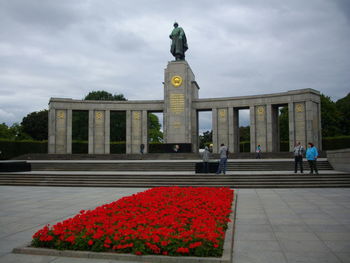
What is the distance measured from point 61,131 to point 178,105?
14952 millimetres

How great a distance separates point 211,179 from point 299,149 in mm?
5579

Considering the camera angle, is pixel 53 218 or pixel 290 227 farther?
pixel 53 218

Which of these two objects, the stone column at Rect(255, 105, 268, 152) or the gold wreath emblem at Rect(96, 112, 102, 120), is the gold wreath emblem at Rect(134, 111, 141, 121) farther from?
the stone column at Rect(255, 105, 268, 152)

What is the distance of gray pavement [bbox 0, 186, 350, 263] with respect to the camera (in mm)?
5910

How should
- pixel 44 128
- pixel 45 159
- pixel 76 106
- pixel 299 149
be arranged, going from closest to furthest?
pixel 299 149, pixel 45 159, pixel 76 106, pixel 44 128

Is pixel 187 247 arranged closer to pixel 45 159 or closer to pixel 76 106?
pixel 45 159

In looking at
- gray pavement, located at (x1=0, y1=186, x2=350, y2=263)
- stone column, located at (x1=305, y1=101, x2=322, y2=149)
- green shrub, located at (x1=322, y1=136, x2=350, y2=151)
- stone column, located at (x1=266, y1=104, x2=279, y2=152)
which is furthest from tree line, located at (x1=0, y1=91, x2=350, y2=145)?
gray pavement, located at (x1=0, y1=186, x2=350, y2=263)

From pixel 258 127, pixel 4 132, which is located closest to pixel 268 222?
pixel 258 127

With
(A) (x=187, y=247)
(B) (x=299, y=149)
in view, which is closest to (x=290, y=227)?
(A) (x=187, y=247)

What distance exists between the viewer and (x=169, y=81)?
131 feet

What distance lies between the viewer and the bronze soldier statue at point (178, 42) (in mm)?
40062

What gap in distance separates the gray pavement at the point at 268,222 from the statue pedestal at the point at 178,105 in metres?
24.9

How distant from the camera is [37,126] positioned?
212ft

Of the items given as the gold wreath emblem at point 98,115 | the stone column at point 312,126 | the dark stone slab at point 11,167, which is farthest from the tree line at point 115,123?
the dark stone slab at point 11,167
